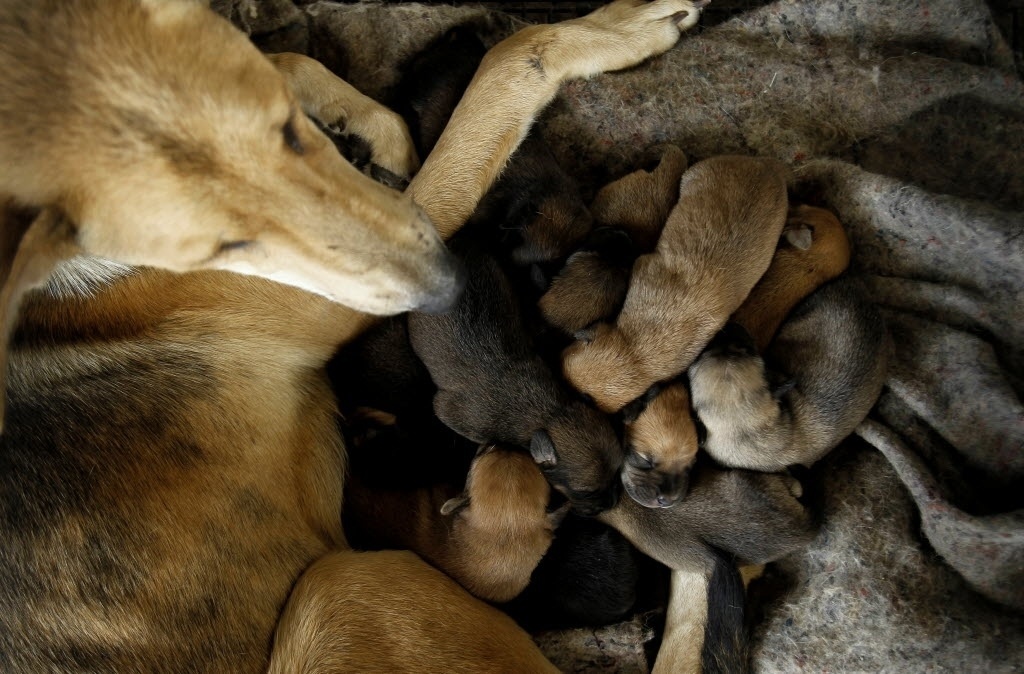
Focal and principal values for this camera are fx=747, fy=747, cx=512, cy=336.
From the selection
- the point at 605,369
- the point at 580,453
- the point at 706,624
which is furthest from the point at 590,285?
the point at 706,624

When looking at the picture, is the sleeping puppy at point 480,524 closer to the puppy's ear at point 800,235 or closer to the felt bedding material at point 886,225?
the felt bedding material at point 886,225

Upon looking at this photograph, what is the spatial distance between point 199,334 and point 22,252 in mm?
726

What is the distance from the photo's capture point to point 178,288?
2.05 m

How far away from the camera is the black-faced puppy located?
8.18 feet

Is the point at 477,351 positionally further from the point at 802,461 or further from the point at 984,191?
the point at 984,191

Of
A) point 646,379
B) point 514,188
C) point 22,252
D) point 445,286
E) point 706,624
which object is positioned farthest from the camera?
point 514,188

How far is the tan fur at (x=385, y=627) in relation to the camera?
1941 millimetres

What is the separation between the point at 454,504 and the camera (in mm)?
2357

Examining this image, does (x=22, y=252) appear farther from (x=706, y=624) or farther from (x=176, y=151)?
(x=706, y=624)

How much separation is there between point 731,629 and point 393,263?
1.46 m

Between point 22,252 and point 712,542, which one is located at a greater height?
point 22,252

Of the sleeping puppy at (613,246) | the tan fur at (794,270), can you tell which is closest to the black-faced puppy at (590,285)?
the sleeping puppy at (613,246)

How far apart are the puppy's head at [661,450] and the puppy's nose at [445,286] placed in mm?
875

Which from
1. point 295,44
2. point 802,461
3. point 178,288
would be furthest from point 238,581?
point 295,44
